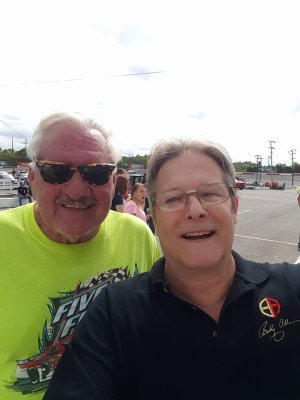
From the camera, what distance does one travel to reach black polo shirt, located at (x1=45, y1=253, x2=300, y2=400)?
1310 millimetres

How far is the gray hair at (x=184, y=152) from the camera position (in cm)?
162

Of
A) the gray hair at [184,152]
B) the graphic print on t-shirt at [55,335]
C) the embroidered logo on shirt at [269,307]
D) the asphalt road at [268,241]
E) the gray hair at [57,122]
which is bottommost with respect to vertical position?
the asphalt road at [268,241]

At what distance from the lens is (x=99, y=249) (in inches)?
71.0

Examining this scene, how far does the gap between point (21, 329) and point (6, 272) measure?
0.27 m

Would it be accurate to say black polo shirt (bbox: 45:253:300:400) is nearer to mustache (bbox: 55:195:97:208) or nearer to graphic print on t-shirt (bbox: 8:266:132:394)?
graphic print on t-shirt (bbox: 8:266:132:394)

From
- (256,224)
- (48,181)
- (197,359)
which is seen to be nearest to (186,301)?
(197,359)

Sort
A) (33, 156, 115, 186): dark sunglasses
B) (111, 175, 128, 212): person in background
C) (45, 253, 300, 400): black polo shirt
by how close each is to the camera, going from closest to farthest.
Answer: (45, 253, 300, 400): black polo shirt → (33, 156, 115, 186): dark sunglasses → (111, 175, 128, 212): person in background

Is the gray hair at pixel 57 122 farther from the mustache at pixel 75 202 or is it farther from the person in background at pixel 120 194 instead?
the person in background at pixel 120 194

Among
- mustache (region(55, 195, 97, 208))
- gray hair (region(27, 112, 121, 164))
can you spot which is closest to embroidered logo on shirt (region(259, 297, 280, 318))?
mustache (region(55, 195, 97, 208))

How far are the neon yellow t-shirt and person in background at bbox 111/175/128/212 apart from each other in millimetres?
4844
